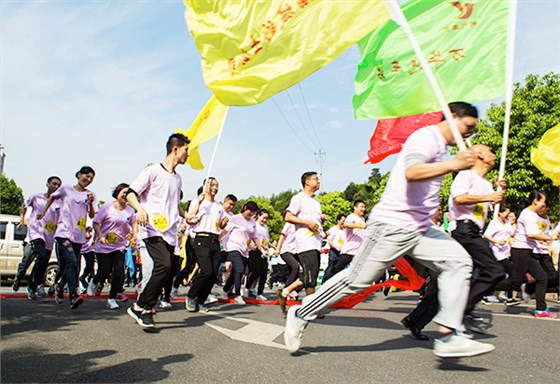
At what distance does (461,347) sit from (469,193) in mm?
2333

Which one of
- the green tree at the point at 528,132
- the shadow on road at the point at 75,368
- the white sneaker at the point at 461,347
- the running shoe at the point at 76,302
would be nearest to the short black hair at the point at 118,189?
the running shoe at the point at 76,302

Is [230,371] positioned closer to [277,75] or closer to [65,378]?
[65,378]

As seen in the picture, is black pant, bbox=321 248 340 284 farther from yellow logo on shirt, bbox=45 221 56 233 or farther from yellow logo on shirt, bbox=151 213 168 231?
yellow logo on shirt, bbox=151 213 168 231

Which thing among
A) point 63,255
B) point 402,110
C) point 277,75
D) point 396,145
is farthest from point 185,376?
point 396,145

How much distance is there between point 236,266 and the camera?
1038cm

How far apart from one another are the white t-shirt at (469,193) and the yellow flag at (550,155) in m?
3.58

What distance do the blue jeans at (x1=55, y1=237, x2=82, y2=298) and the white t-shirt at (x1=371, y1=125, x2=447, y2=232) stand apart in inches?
203

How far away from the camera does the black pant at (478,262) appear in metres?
5.34

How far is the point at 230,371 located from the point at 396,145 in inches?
222

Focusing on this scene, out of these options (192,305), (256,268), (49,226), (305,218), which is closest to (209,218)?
(192,305)

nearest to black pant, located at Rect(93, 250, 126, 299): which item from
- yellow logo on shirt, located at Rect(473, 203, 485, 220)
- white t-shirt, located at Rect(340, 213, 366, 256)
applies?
white t-shirt, located at Rect(340, 213, 366, 256)

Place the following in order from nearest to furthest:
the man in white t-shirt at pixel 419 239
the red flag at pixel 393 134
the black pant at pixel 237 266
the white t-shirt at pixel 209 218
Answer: the man in white t-shirt at pixel 419 239 → the white t-shirt at pixel 209 218 → the red flag at pixel 393 134 → the black pant at pixel 237 266

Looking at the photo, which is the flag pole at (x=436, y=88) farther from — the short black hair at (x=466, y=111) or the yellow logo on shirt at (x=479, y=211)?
the yellow logo on shirt at (x=479, y=211)

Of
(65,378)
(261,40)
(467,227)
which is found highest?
(261,40)
